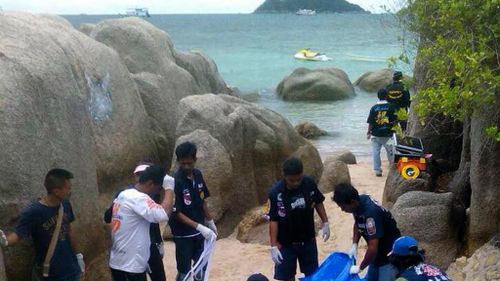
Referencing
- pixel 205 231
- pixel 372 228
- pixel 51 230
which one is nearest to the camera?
pixel 51 230

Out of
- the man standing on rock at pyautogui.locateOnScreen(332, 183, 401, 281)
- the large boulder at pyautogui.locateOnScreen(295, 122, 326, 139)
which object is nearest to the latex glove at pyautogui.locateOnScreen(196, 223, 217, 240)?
the man standing on rock at pyautogui.locateOnScreen(332, 183, 401, 281)

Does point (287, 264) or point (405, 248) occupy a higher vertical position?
point (405, 248)

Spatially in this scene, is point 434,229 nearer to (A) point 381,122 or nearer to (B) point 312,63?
(A) point 381,122

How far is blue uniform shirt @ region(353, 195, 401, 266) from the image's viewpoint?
21.1 feet

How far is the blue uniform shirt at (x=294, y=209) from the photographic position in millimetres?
7082

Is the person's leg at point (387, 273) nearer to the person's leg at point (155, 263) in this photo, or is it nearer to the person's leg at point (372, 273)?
the person's leg at point (372, 273)

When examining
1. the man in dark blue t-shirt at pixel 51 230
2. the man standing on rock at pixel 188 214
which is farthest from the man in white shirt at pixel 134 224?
the man standing on rock at pixel 188 214

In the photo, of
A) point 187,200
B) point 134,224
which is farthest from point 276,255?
point 134,224

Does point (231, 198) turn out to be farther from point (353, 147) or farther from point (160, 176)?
point (353, 147)

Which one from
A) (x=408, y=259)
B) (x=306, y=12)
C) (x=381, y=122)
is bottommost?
(x=306, y=12)

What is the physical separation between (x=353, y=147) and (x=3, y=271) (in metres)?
15.3

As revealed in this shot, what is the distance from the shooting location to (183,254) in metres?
7.59

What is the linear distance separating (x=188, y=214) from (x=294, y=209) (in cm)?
119

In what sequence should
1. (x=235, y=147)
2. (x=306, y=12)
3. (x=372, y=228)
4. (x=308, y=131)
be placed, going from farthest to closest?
(x=306, y=12), (x=308, y=131), (x=235, y=147), (x=372, y=228)
